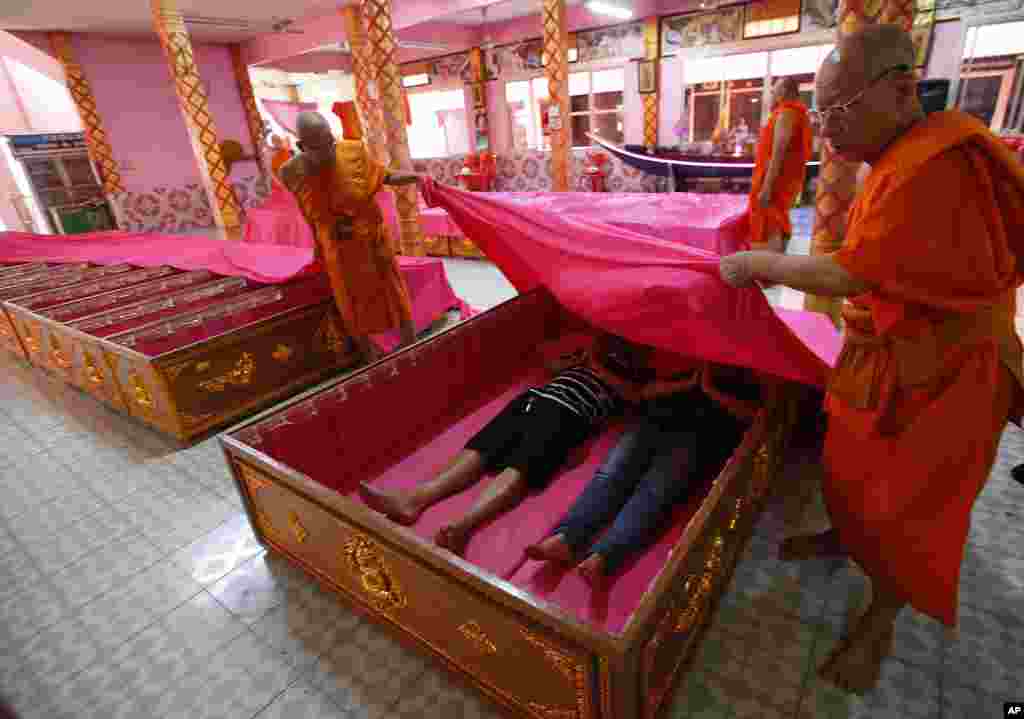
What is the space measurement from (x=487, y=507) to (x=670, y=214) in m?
3.84

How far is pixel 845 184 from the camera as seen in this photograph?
9.71 ft

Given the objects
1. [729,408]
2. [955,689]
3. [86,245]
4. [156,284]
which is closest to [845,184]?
[729,408]

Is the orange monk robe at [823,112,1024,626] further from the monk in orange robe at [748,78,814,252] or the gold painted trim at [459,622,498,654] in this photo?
the monk in orange robe at [748,78,814,252]

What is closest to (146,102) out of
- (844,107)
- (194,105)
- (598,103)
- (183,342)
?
(194,105)

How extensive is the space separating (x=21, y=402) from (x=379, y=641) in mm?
3451

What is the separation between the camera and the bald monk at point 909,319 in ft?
3.47

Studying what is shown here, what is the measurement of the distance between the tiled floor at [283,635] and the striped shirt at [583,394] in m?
0.71

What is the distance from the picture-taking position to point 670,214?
479 cm

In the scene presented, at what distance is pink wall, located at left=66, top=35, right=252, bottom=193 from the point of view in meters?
9.55

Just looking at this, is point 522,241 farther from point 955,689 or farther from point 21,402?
point 21,402

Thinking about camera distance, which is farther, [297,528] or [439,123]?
[439,123]

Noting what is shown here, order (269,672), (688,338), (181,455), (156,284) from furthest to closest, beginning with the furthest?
(156,284) < (181,455) < (688,338) < (269,672)

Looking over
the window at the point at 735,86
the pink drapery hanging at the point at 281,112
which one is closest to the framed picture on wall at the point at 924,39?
the window at the point at 735,86

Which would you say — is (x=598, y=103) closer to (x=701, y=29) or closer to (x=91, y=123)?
(x=701, y=29)
